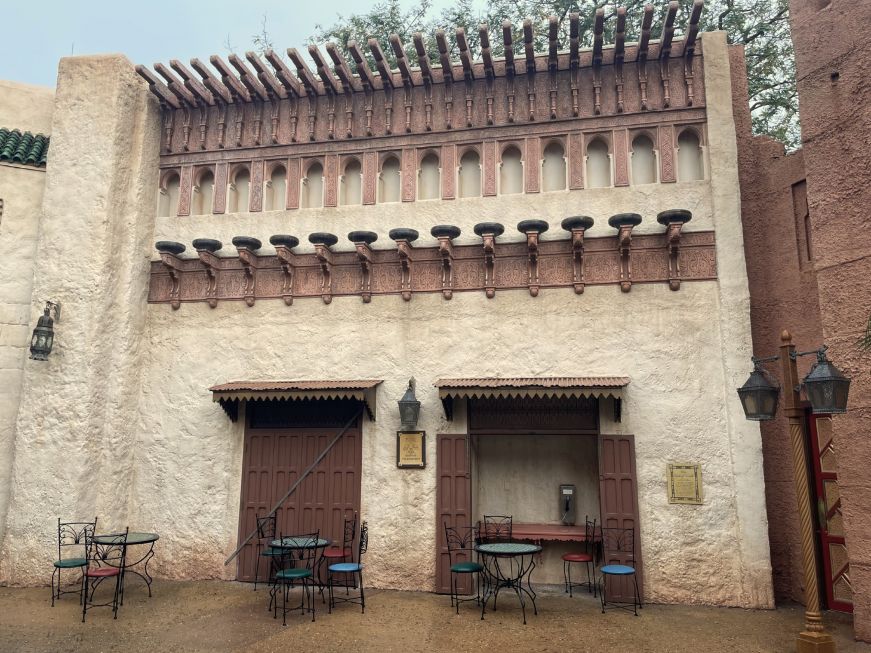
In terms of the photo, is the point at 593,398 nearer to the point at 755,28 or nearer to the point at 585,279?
the point at 585,279

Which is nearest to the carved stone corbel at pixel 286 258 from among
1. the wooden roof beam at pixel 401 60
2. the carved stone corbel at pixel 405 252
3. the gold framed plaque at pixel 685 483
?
the carved stone corbel at pixel 405 252

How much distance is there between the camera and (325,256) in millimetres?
9891

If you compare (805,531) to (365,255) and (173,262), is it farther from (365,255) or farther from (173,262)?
(173,262)

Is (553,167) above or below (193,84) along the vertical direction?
below

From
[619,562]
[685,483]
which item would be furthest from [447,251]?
[619,562]

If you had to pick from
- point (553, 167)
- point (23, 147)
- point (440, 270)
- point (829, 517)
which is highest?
point (23, 147)

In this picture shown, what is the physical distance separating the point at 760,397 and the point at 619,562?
340cm

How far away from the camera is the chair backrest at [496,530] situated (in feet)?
30.0

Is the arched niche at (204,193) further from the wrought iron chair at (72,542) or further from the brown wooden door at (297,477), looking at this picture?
the wrought iron chair at (72,542)

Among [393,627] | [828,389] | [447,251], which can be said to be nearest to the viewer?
[828,389]

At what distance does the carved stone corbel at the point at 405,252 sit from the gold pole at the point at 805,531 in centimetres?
518

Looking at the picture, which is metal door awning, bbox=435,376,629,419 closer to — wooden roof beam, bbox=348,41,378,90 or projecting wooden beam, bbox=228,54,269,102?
wooden roof beam, bbox=348,41,378,90

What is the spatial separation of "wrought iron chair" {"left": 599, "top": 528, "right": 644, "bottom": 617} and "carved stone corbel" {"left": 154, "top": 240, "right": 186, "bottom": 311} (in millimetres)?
7461

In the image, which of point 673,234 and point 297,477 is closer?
point 673,234
